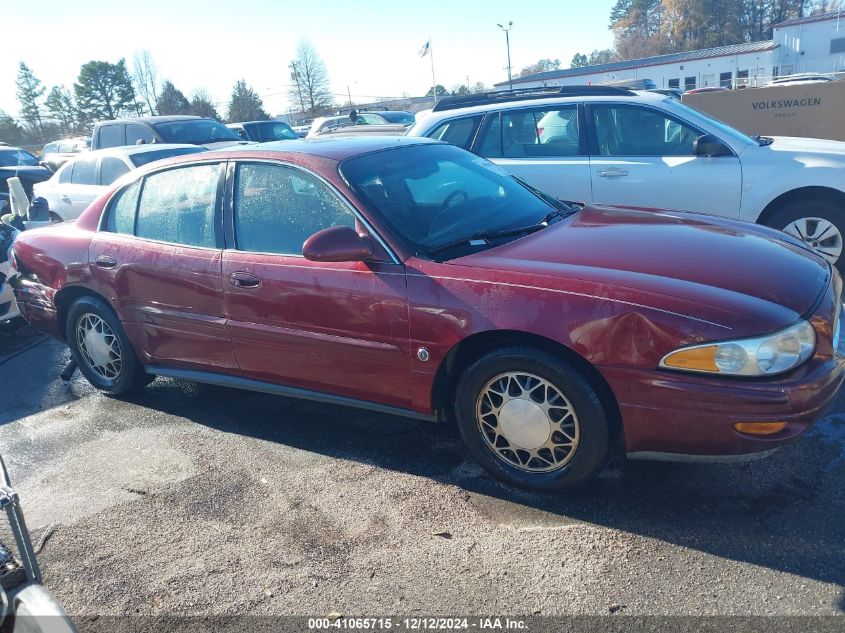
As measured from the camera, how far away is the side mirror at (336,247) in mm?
3332

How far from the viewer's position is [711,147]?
5.89 meters

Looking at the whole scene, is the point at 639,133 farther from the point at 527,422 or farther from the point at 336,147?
the point at 527,422

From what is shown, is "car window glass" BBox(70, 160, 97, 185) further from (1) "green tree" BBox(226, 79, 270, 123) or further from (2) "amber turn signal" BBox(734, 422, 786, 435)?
→ (1) "green tree" BBox(226, 79, 270, 123)

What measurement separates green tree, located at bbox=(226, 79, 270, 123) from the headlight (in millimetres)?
55914

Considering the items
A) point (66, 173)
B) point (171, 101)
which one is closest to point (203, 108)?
point (171, 101)

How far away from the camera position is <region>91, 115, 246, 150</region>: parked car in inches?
497

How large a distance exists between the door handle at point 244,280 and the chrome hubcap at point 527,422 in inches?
55.5

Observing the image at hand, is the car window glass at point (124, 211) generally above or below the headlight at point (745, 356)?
above

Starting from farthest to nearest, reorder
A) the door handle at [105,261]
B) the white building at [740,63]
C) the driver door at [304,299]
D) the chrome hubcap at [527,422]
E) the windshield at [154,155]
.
A: the white building at [740,63], the windshield at [154,155], the door handle at [105,261], the driver door at [304,299], the chrome hubcap at [527,422]

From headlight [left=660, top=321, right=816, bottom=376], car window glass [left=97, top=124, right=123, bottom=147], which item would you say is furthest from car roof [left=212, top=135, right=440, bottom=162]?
car window glass [left=97, top=124, right=123, bottom=147]

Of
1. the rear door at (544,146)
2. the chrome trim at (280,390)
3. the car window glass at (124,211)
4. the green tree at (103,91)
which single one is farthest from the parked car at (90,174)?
the green tree at (103,91)

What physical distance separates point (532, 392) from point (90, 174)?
8921 millimetres

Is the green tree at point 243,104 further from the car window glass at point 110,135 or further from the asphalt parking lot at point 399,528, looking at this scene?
the asphalt parking lot at point 399,528

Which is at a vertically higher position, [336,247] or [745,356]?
[336,247]
